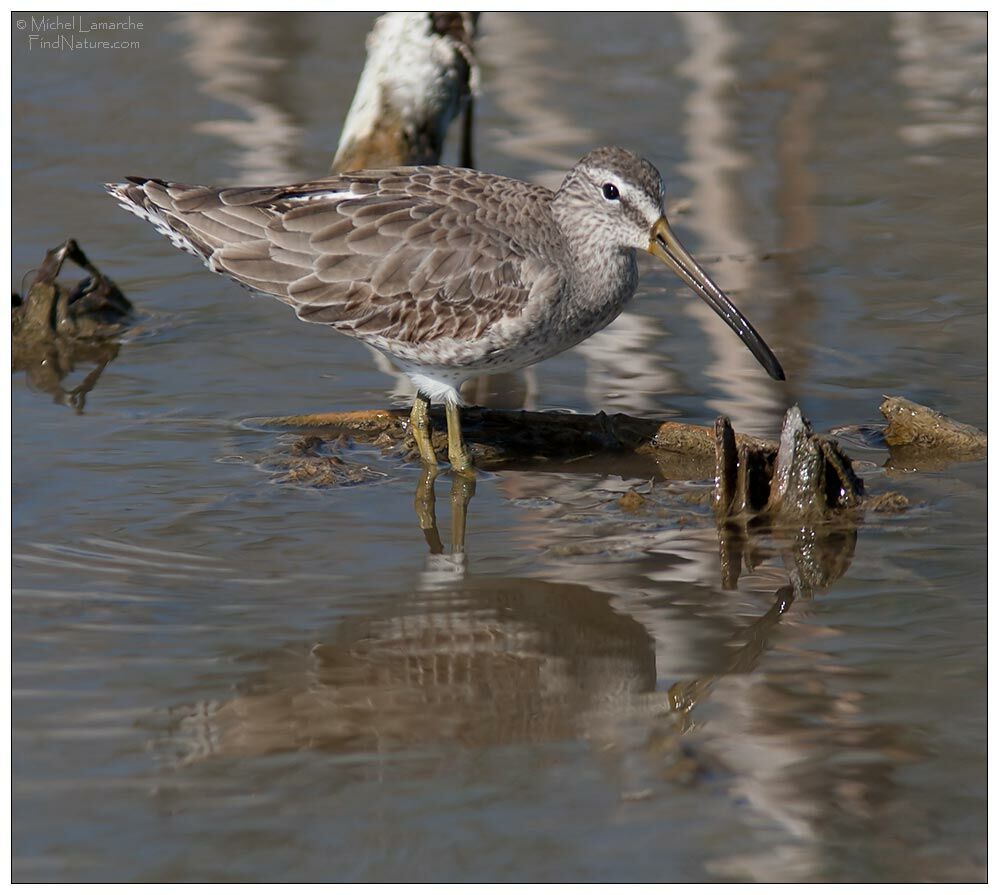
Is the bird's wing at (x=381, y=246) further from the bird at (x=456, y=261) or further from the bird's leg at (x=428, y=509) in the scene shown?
the bird's leg at (x=428, y=509)

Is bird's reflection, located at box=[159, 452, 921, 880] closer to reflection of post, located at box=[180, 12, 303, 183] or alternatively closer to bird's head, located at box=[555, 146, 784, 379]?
bird's head, located at box=[555, 146, 784, 379]

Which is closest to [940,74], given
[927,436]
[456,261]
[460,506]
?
[927,436]

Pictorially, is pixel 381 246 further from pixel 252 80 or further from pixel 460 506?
pixel 252 80

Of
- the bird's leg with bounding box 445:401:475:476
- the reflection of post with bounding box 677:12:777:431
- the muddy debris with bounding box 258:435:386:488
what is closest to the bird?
the bird's leg with bounding box 445:401:475:476

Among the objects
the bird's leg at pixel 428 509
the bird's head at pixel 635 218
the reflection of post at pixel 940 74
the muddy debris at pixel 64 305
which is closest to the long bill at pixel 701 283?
the bird's head at pixel 635 218

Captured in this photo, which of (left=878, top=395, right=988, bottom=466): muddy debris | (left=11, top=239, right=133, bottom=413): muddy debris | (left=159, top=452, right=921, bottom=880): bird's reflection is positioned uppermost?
(left=11, top=239, right=133, bottom=413): muddy debris

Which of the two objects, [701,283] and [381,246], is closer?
[701,283]

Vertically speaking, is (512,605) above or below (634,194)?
below

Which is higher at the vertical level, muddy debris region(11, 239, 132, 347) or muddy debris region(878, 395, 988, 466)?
muddy debris region(11, 239, 132, 347)

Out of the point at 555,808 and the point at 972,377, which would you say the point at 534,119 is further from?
the point at 555,808
